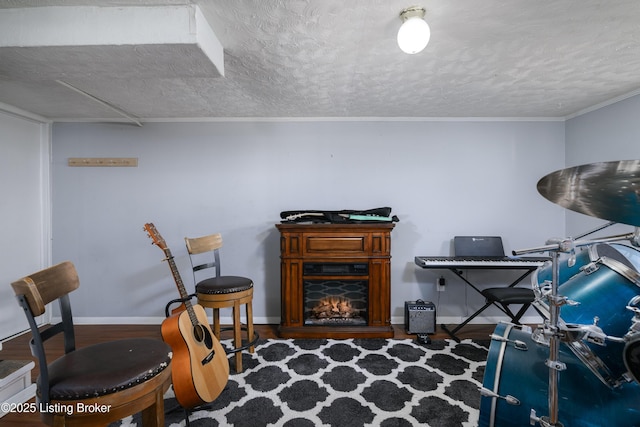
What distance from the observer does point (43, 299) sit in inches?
44.4

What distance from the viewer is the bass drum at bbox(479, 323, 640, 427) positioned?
1.06 metres

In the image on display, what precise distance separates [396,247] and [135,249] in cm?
314

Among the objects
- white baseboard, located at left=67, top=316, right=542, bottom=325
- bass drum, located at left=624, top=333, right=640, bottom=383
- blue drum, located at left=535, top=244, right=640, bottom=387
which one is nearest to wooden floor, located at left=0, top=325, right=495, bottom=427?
white baseboard, located at left=67, top=316, right=542, bottom=325

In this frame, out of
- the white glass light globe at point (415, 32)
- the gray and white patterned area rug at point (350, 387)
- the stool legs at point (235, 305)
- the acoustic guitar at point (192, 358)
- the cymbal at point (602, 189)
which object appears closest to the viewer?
the cymbal at point (602, 189)

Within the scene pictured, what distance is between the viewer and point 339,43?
1.82 meters

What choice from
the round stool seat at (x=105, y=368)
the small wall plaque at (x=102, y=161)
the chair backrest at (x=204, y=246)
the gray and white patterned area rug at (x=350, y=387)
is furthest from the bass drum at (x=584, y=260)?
the small wall plaque at (x=102, y=161)

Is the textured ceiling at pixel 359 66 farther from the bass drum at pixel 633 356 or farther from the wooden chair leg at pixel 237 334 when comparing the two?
the wooden chair leg at pixel 237 334

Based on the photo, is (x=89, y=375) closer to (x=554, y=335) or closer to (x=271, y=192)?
(x=554, y=335)

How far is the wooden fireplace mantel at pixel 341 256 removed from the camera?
9.58 ft

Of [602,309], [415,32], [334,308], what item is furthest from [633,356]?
[334,308]

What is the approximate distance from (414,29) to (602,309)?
1545 millimetres

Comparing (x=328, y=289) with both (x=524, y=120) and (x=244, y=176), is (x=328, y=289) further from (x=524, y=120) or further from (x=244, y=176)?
(x=524, y=120)

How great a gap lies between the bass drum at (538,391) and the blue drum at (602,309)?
0.08m

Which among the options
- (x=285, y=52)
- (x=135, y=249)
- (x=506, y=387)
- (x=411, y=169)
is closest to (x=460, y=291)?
(x=411, y=169)
